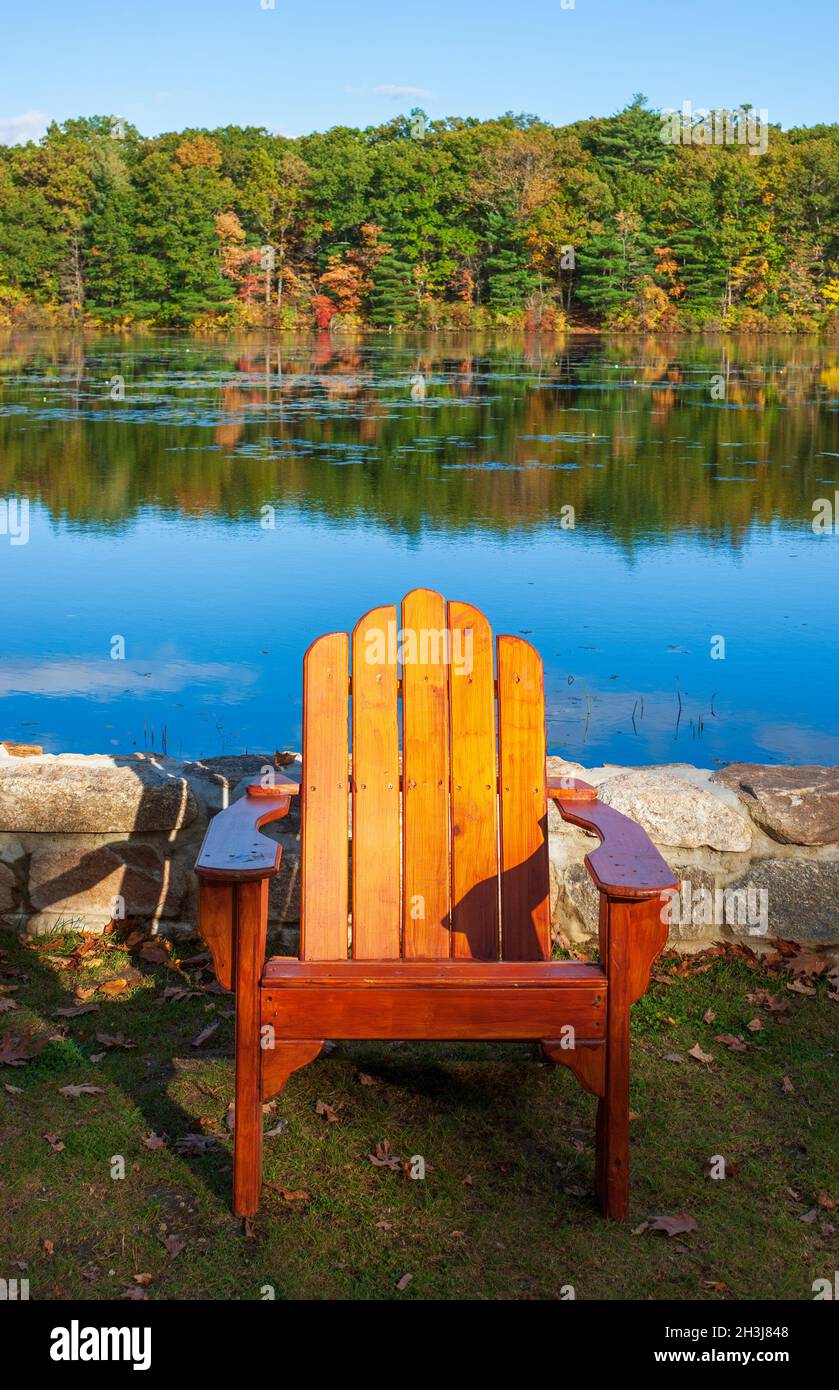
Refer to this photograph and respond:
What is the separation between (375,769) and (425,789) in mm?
128

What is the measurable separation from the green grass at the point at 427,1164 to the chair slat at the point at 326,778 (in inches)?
21.4

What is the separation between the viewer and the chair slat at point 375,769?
3.14 m

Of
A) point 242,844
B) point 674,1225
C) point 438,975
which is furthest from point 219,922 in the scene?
point 674,1225

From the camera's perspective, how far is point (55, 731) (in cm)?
670

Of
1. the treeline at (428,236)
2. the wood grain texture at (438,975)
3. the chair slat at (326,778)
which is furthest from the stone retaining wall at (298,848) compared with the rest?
the treeline at (428,236)

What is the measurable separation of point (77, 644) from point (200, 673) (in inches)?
45.5

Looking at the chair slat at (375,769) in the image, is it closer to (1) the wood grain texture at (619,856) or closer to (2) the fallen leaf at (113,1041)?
(1) the wood grain texture at (619,856)

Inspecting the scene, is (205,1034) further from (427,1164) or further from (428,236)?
(428,236)

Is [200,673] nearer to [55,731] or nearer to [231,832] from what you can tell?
[55,731]

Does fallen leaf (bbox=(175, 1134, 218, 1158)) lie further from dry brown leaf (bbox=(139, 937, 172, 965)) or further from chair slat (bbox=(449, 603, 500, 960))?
dry brown leaf (bbox=(139, 937, 172, 965))

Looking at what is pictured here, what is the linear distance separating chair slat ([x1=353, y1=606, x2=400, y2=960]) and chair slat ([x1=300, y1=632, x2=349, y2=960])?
30 mm

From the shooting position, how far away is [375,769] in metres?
3.16

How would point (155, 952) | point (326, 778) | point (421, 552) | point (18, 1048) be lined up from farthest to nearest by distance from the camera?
point (421, 552)
point (155, 952)
point (18, 1048)
point (326, 778)

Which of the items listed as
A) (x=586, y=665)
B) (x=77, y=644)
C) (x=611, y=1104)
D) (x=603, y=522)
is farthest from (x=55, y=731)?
(x=603, y=522)
